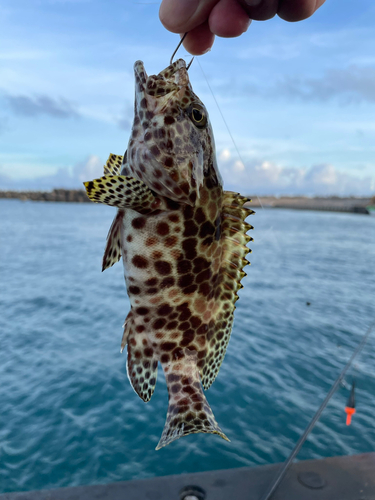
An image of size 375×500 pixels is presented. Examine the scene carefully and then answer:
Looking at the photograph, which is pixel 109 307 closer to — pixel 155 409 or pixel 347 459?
pixel 155 409

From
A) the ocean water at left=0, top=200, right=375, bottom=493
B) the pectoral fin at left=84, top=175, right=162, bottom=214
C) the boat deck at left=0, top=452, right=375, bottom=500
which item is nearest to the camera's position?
the pectoral fin at left=84, top=175, right=162, bottom=214

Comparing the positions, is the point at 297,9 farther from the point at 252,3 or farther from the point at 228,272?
the point at 228,272

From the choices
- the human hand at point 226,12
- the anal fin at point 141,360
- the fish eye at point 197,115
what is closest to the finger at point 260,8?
the human hand at point 226,12

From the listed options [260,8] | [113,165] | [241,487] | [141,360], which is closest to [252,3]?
[260,8]

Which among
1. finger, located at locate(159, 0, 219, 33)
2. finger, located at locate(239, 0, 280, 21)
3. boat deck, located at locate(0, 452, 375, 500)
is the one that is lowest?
boat deck, located at locate(0, 452, 375, 500)

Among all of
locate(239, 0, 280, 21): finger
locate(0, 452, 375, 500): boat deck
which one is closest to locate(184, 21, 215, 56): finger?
locate(239, 0, 280, 21): finger

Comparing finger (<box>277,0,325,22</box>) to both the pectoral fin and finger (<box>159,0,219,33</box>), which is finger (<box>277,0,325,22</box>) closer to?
finger (<box>159,0,219,33</box>)

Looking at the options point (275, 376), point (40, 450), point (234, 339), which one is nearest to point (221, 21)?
point (40, 450)
